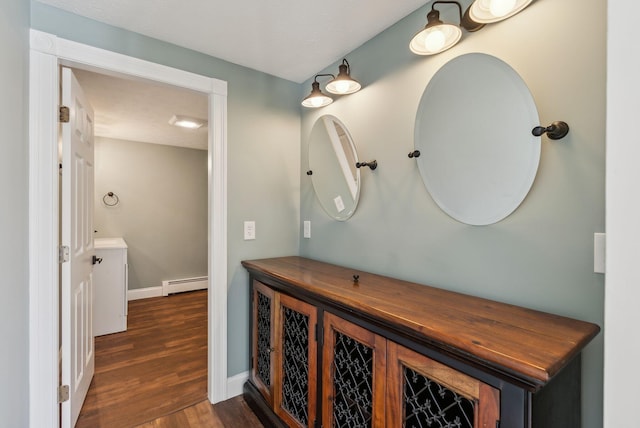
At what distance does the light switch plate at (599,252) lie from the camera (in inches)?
36.2

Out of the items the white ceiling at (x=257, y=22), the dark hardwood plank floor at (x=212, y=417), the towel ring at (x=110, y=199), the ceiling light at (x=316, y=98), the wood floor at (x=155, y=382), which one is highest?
the white ceiling at (x=257, y=22)

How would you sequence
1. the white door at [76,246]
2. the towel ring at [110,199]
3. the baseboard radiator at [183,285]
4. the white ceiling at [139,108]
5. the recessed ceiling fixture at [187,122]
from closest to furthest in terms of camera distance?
the white door at [76,246] → the white ceiling at [139,108] → the recessed ceiling fixture at [187,122] → the towel ring at [110,199] → the baseboard radiator at [183,285]

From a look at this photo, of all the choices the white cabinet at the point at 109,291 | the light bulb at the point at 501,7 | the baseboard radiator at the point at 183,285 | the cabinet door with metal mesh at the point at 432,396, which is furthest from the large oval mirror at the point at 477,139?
the baseboard radiator at the point at 183,285

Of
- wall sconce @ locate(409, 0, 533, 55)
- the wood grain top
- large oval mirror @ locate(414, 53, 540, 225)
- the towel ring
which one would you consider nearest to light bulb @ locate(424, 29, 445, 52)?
wall sconce @ locate(409, 0, 533, 55)

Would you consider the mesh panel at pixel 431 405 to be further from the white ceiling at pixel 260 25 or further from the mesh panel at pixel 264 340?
the white ceiling at pixel 260 25

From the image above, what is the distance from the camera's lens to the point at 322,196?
2.05 metres

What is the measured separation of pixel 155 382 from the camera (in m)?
2.18

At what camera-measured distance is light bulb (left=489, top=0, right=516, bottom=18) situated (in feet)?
3.43

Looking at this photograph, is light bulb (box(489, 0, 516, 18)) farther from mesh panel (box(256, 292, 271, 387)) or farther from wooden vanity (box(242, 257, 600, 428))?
mesh panel (box(256, 292, 271, 387))

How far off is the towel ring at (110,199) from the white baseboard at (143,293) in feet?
4.06

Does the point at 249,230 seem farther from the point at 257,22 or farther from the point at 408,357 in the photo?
the point at 408,357

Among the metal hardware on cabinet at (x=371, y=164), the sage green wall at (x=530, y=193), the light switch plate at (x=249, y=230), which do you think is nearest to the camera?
the sage green wall at (x=530, y=193)

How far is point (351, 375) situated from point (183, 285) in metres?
3.99
